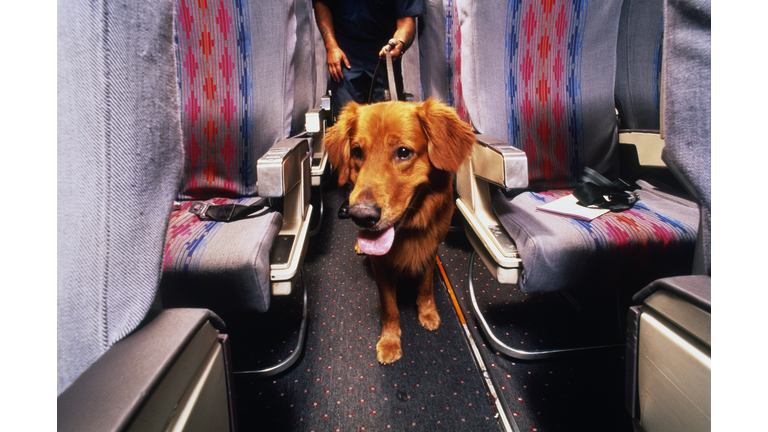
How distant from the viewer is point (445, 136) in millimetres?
1354

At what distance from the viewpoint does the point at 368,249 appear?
1172mm

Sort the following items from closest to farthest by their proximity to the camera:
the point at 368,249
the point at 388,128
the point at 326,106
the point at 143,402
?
1. the point at 143,402
2. the point at 368,249
3. the point at 388,128
4. the point at 326,106

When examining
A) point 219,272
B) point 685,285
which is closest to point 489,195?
point 685,285

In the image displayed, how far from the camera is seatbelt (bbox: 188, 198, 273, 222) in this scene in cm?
125

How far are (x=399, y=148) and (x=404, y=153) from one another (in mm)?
31

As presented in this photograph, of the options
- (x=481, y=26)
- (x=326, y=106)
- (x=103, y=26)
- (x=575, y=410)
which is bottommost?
(x=575, y=410)

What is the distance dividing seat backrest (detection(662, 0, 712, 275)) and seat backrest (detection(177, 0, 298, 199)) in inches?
58.9

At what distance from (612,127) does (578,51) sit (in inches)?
17.5

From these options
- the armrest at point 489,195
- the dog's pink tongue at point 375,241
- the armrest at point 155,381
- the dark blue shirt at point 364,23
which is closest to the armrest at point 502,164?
the armrest at point 489,195

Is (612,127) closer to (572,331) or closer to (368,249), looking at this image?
(572,331)

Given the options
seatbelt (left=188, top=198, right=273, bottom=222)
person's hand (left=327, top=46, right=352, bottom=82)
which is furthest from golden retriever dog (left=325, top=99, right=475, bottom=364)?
person's hand (left=327, top=46, right=352, bottom=82)

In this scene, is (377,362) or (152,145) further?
(377,362)

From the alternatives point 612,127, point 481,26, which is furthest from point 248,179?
point 612,127

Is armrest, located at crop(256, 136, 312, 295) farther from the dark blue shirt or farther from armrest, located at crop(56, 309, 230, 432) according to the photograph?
the dark blue shirt
